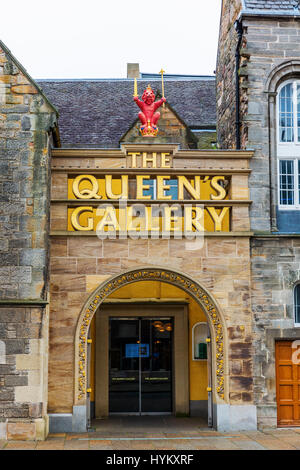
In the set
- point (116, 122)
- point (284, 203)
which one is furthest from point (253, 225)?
point (116, 122)

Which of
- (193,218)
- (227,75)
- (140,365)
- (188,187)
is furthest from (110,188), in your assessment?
(227,75)

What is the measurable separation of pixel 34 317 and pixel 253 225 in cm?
525

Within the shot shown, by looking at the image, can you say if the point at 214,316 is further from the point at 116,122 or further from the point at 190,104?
the point at 190,104

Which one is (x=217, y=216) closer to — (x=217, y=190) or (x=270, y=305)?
(x=217, y=190)

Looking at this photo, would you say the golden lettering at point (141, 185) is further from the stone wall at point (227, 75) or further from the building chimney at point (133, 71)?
the building chimney at point (133, 71)

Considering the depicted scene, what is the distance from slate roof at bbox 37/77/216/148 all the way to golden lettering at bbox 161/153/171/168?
469 centimetres

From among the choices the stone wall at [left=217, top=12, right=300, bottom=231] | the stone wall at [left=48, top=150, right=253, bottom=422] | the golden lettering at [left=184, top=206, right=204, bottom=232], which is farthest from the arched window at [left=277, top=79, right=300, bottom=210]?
the golden lettering at [left=184, top=206, right=204, bottom=232]

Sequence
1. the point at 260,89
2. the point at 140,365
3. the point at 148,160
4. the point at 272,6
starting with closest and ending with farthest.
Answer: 1. the point at 148,160
2. the point at 260,89
3. the point at 272,6
4. the point at 140,365

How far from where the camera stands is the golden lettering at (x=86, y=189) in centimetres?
1427

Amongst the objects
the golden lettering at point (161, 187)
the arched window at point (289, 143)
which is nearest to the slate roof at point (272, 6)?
the arched window at point (289, 143)

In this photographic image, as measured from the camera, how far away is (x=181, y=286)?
14227 millimetres

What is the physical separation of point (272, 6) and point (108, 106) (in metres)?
7.89

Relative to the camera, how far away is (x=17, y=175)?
13.4m

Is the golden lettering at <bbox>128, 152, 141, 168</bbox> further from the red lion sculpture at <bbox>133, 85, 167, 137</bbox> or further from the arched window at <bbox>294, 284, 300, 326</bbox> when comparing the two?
the arched window at <bbox>294, 284, 300, 326</bbox>
